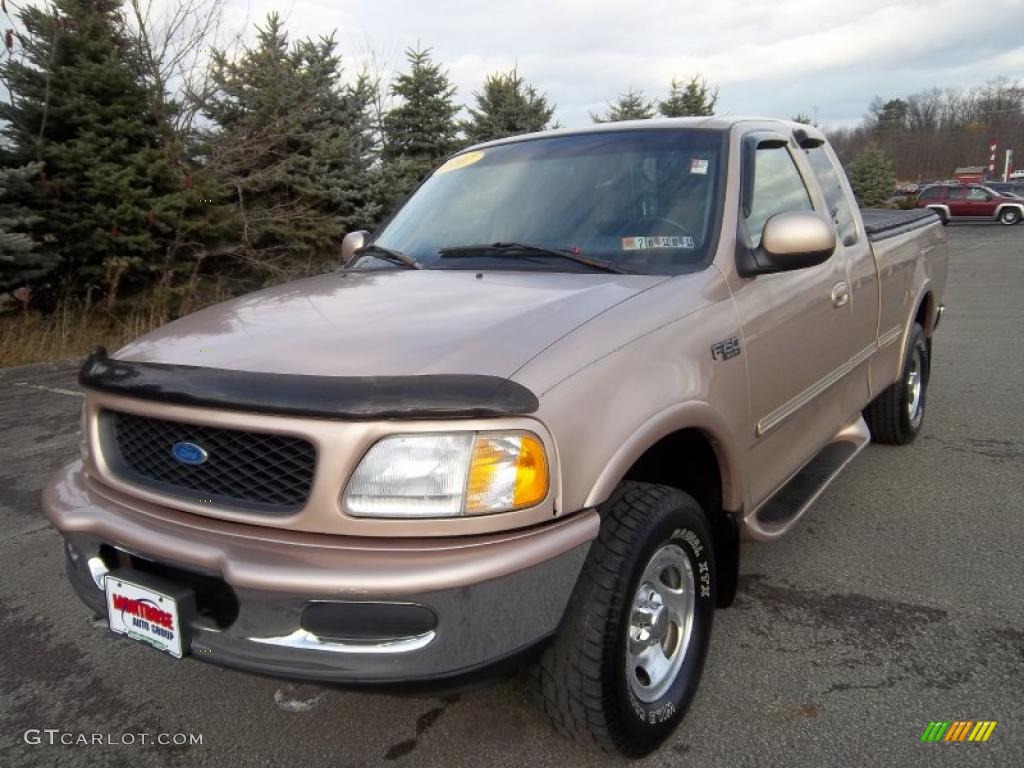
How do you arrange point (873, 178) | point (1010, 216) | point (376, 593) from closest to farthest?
point (376, 593) < point (1010, 216) < point (873, 178)

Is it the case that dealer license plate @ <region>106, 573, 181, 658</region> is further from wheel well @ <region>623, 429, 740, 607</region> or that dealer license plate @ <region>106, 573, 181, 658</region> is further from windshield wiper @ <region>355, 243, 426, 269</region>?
windshield wiper @ <region>355, 243, 426, 269</region>

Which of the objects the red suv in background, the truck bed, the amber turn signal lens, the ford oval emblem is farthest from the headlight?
the red suv in background

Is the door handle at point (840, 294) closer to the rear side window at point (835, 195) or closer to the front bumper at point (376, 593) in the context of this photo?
the rear side window at point (835, 195)

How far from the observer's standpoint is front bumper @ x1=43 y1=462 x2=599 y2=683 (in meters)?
1.73

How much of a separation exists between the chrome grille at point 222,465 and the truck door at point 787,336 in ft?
4.99

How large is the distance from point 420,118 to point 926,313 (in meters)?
13.7

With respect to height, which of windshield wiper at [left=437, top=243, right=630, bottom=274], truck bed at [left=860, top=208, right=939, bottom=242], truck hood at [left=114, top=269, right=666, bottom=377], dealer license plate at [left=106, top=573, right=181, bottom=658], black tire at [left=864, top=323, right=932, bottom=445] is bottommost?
black tire at [left=864, top=323, right=932, bottom=445]

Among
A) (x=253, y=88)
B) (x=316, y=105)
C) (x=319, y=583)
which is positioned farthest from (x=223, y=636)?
(x=316, y=105)

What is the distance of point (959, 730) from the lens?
2.28 meters

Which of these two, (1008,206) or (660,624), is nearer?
(660,624)

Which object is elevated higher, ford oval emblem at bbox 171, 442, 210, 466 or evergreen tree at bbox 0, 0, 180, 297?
evergreen tree at bbox 0, 0, 180, 297

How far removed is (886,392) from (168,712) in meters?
4.07

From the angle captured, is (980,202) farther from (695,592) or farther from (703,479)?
(695,592)

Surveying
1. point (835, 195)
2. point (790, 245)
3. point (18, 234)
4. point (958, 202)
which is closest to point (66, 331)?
point (18, 234)
